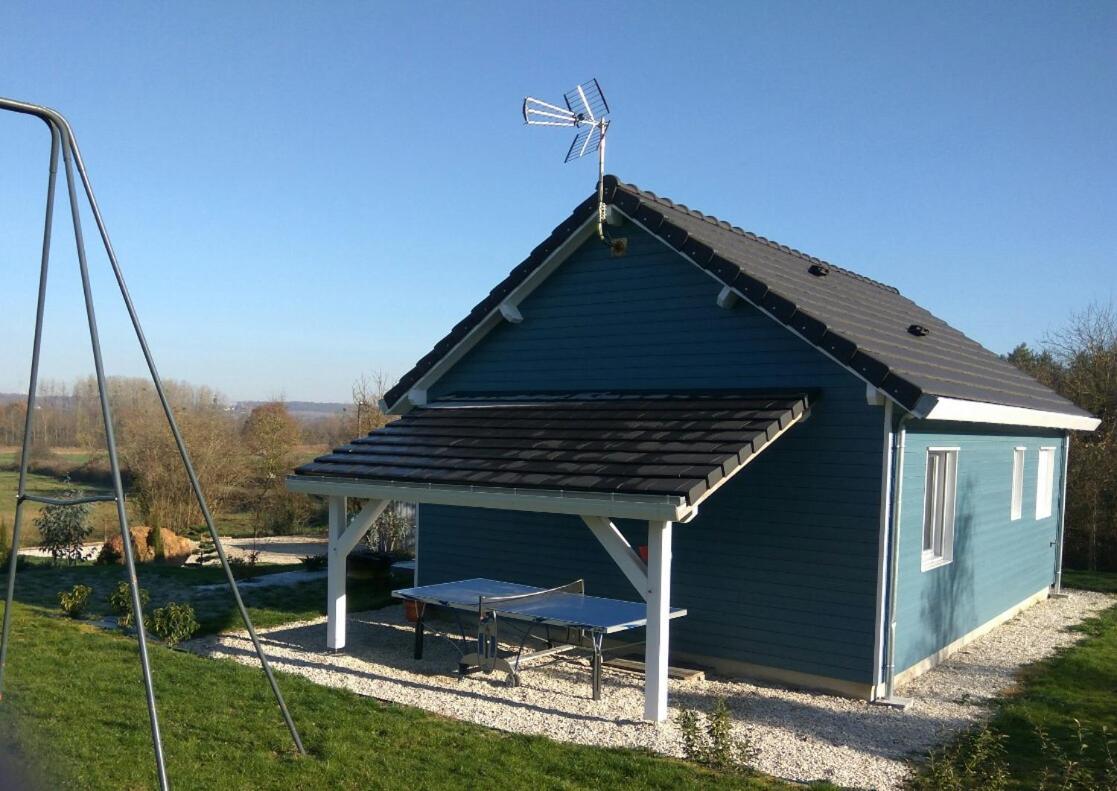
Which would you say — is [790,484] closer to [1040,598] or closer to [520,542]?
[520,542]

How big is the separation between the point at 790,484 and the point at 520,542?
3.62 m

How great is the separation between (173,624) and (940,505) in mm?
8472

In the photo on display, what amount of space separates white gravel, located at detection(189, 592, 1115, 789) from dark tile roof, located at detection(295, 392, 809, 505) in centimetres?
192

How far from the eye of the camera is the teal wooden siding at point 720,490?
28.8 feet

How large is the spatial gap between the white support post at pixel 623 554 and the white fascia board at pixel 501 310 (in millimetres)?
4010

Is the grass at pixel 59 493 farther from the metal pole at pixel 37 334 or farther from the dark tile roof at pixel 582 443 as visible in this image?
the metal pole at pixel 37 334

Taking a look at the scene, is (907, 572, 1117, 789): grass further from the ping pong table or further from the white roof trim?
the ping pong table

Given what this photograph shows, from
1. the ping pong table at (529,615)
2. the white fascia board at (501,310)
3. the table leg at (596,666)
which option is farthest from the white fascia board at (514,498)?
the white fascia board at (501,310)

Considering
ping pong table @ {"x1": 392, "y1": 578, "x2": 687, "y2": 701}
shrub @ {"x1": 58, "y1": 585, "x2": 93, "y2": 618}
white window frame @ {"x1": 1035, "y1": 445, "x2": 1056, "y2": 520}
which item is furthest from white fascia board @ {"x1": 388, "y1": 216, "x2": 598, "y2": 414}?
white window frame @ {"x1": 1035, "y1": 445, "x2": 1056, "y2": 520}

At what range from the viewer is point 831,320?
31.1 feet

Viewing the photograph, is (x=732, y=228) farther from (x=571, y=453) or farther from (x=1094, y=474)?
(x=1094, y=474)

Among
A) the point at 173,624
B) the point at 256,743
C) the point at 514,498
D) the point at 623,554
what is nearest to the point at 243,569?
the point at 173,624

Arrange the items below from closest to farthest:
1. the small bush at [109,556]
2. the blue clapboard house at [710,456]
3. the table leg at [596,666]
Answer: the table leg at [596,666]
the blue clapboard house at [710,456]
the small bush at [109,556]

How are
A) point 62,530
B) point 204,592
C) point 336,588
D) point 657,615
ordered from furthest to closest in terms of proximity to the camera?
point 62,530 → point 204,592 → point 336,588 → point 657,615
